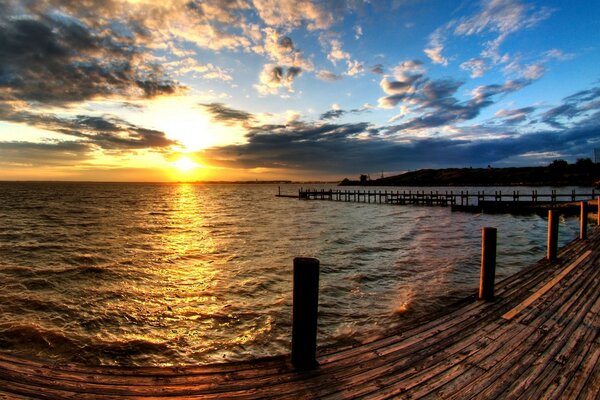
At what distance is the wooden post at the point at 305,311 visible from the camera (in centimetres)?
381

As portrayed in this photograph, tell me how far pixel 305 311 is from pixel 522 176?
176109 mm

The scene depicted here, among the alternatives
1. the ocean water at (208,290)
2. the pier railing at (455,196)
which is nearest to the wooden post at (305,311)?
the ocean water at (208,290)

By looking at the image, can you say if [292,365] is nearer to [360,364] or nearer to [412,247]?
[360,364]

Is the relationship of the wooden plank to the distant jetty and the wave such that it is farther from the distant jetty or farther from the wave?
the distant jetty

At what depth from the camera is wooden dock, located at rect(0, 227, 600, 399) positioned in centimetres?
327

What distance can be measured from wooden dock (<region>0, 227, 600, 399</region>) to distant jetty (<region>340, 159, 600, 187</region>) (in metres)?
121

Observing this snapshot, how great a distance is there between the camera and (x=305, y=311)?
391 centimetres

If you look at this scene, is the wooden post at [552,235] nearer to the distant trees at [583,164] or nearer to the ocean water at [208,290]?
the ocean water at [208,290]

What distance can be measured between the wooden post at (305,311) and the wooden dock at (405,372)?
0.55 feet

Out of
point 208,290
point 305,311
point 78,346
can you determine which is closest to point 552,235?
point 305,311

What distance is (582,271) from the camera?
25.1 feet

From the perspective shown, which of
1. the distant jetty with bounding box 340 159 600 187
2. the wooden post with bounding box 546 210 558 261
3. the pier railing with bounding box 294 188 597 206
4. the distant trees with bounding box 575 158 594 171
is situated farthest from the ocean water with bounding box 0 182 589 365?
the distant trees with bounding box 575 158 594 171

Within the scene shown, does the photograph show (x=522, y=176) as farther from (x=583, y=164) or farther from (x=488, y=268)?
(x=488, y=268)

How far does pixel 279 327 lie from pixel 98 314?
185 inches
